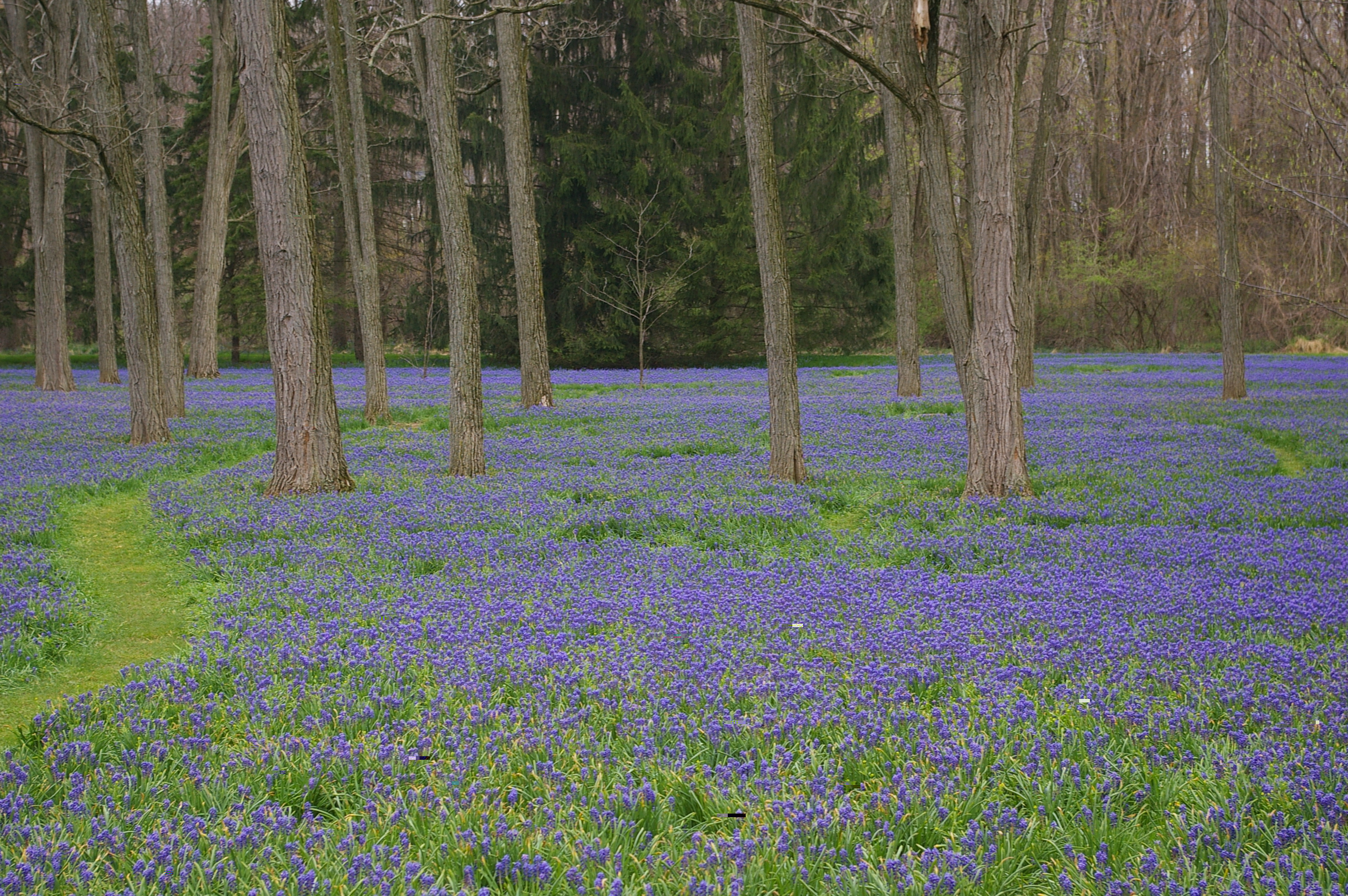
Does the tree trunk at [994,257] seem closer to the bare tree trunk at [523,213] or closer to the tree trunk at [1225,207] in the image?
the tree trunk at [1225,207]

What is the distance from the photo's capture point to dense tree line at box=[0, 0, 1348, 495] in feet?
31.2

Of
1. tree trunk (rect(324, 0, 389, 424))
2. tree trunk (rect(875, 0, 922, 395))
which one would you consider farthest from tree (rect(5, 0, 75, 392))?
tree trunk (rect(875, 0, 922, 395))

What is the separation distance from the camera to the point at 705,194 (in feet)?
124

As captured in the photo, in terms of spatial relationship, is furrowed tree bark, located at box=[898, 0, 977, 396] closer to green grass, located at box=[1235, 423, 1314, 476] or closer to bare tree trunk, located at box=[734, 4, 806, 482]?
bare tree trunk, located at box=[734, 4, 806, 482]

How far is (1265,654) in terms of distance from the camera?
4.34 m

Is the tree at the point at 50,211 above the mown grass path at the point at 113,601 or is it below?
above

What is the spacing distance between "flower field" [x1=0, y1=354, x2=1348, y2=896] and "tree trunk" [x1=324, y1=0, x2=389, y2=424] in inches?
313

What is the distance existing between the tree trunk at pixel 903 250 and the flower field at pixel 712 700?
11931 millimetres

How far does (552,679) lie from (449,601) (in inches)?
63.2

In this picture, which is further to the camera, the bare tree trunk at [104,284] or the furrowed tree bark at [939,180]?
the bare tree trunk at [104,284]

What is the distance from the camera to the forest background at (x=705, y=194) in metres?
34.6

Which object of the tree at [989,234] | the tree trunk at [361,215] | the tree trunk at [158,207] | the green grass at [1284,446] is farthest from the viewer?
the tree trunk at [158,207]

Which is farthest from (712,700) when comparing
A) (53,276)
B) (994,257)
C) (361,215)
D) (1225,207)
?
(53,276)

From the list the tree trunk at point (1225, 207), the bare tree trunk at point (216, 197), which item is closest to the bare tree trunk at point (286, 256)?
the tree trunk at point (1225, 207)
